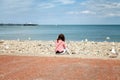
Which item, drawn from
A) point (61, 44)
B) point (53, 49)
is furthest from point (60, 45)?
point (53, 49)

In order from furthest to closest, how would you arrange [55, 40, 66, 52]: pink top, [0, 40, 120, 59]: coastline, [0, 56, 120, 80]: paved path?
[0, 40, 120, 59]: coastline < [55, 40, 66, 52]: pink top < [0, 56, 120, 80]: paved path

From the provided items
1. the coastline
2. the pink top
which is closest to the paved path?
the pink top

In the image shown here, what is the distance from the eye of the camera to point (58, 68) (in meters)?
13.0

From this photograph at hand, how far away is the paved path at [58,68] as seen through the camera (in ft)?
36.8

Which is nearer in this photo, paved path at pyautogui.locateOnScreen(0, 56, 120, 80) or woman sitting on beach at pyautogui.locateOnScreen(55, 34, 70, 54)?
paved path at pyautogui.locateOnScreen(0, 56, 120, 80)

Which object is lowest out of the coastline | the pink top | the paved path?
the coastline

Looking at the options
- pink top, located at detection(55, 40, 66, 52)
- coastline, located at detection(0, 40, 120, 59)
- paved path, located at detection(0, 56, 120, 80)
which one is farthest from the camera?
coastline, located at detection(0, 40, 120, 59)

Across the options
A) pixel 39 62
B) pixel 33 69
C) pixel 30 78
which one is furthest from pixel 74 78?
pixel 39 62

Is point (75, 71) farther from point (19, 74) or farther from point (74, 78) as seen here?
point (19, 74)

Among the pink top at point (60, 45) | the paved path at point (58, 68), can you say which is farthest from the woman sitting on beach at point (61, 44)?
the paved path at point (58, 68)

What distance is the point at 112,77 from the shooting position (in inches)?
436

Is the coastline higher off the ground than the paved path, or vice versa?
the paved path

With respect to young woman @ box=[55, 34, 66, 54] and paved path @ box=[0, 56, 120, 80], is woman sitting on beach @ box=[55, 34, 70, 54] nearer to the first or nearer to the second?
young woman @ box=[55, 34, 66, 54]

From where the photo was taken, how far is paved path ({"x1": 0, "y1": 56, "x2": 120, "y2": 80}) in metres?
11.2
